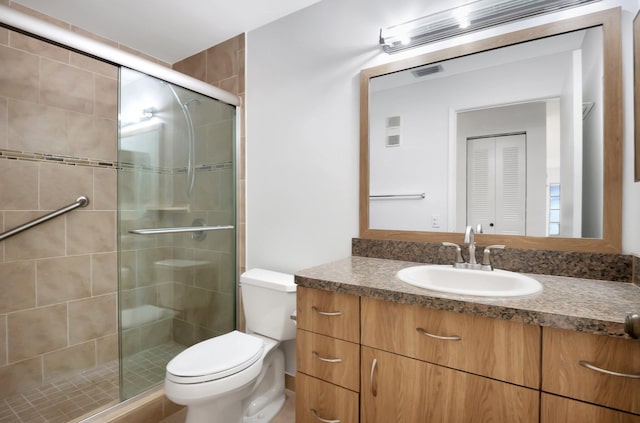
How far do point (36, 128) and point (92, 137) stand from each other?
291 millimetres

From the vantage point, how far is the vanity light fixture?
1250 mm

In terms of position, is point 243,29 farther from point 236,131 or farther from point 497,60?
point 497,60

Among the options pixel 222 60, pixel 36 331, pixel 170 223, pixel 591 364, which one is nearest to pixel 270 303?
pixel 170 223

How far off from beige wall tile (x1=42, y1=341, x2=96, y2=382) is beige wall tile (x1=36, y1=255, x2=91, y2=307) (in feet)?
1.09

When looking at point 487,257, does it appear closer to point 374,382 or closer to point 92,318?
point 374,382

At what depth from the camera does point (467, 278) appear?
130cm

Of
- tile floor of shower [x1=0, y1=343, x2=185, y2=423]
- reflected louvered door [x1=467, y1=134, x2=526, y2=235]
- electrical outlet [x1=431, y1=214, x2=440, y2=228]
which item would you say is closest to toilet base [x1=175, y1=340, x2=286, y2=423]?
tile floor of shower [x1=0, y1=343, x2=185, y2=423]

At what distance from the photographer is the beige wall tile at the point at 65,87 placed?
75.8 inches

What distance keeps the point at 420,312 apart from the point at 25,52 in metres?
2.59

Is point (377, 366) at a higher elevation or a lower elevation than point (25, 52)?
lower

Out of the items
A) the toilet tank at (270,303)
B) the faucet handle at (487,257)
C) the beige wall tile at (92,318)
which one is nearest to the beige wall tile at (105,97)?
the beige wall tile at (92,318)

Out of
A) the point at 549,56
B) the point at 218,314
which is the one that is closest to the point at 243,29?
the point at 549,56

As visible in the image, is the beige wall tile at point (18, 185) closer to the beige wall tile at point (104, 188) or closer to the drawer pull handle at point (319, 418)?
the beige wall tile at point (104, 188)

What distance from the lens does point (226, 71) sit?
2314 millimetres
